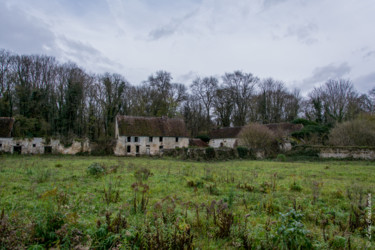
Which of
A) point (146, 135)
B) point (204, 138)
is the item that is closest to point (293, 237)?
point (146, 135)

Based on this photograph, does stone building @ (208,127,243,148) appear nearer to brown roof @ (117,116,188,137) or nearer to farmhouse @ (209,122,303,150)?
farmhouse @ (209,122,303,150)

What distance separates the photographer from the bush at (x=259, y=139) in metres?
31.0

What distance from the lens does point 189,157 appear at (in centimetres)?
2834

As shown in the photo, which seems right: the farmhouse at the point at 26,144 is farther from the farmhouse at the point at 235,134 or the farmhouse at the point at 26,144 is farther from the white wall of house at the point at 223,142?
the farmhouse at the point at 235,134

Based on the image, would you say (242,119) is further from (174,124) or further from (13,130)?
(13,130)

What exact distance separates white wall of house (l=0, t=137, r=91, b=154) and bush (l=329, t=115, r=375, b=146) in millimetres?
36242

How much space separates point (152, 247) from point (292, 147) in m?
32.5

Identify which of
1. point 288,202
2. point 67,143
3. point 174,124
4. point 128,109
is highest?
point 128,109

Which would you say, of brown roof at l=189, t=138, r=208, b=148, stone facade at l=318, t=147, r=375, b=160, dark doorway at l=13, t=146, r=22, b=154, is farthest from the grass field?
brown roof at l=189, t=138, r=208, b=148

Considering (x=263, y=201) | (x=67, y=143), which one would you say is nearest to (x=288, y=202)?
(x=263, y=201)

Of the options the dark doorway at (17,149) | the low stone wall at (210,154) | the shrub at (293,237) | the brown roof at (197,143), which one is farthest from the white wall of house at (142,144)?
the shrub at (293,237)

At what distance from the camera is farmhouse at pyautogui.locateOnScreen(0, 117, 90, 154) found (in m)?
31.2

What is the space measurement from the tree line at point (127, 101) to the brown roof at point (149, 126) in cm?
403

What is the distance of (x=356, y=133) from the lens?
27609mm
